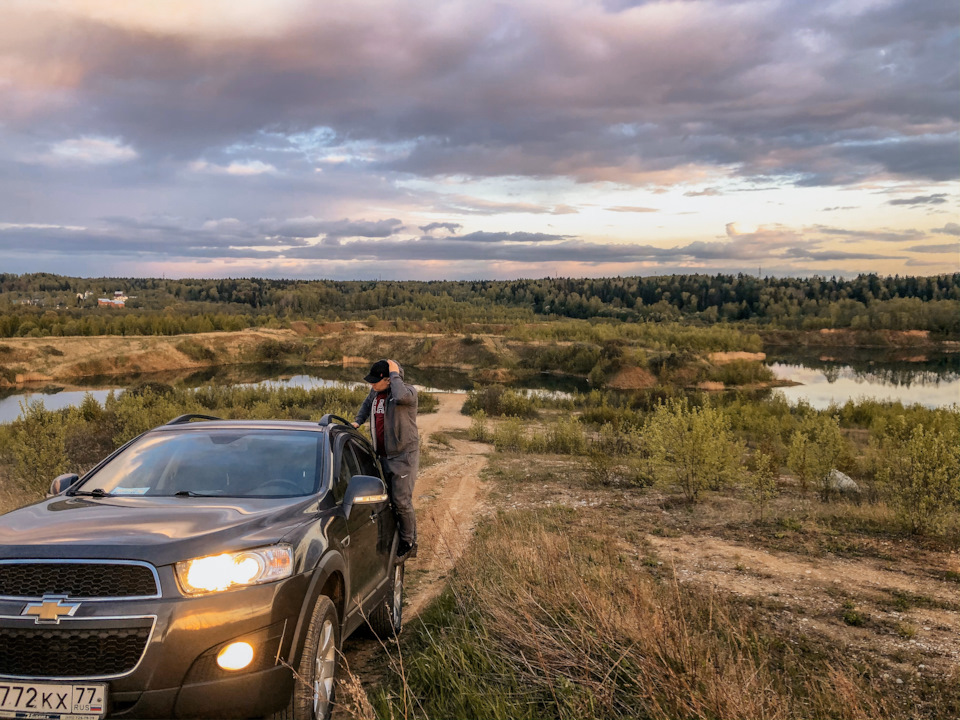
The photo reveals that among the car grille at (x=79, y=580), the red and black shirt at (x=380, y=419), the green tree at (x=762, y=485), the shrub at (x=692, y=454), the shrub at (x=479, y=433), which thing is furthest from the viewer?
the shrub at (x=479, y=433)

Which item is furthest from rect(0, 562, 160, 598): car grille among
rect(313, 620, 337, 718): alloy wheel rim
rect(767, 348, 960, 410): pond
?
rect(767, 348, 960, 410): pond

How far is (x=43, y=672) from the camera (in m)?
2.98

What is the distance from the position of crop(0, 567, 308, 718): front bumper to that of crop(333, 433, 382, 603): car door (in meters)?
1.13

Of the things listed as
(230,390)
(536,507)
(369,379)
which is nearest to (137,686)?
(369,379)

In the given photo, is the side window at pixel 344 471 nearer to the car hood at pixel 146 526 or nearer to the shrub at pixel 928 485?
the car hood at pixel 146 526

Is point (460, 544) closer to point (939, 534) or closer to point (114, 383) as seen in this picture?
point (939, 534)

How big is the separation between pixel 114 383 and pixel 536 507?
133 ft

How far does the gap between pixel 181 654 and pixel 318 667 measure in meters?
0.78

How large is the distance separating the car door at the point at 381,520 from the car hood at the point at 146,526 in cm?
128

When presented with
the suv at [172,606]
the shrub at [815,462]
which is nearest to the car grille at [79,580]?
the suv at [172,606]

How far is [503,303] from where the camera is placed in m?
144

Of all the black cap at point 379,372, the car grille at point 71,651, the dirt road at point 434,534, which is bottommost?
the dirt road at point 434,534

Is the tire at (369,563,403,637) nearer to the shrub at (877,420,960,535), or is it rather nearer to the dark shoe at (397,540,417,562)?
the dark shoe at (397,540,417,562)

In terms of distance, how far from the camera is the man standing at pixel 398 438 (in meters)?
6.21
